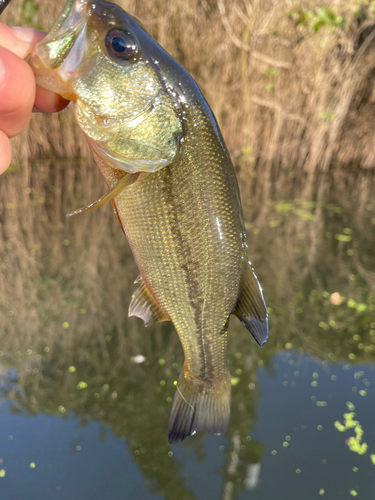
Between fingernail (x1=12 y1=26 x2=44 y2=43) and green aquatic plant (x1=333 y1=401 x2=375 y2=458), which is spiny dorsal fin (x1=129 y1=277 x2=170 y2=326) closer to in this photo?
fingernail (x1=12 y1=26 x2=44 y2=43)

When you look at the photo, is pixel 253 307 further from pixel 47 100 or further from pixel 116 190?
pixel 47 100

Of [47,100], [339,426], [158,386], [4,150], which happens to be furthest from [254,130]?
[4,150]

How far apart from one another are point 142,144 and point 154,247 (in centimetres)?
30

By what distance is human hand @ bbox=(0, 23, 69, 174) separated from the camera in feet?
2.59

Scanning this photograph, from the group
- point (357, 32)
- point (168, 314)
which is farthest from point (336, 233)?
point (357, 32)

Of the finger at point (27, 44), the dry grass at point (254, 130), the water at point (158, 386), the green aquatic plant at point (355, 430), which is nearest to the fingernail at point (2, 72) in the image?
the finger at point (27, 44)

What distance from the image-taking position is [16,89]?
81 centimetres

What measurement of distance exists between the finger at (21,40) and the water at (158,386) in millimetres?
1962

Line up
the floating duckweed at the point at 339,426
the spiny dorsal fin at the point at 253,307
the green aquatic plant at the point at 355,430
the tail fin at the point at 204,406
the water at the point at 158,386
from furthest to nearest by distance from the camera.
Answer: the floating duckweed at the point at 339,426, the green aquatic plant at the point at 355,430, the water at the point at 158,386, the tail fin at the point at 204,406, the spiny dorsal fin at the point at 253,307

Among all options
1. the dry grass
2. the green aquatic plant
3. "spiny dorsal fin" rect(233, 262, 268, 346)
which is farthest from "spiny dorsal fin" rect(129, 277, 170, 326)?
the dry grass

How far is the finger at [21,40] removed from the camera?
2.99 ft

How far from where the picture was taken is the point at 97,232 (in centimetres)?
470

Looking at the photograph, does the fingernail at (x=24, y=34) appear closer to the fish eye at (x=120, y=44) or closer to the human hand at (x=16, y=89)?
the human hand at (x=16, y=89)

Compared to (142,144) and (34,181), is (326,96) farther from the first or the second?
(142,144)
